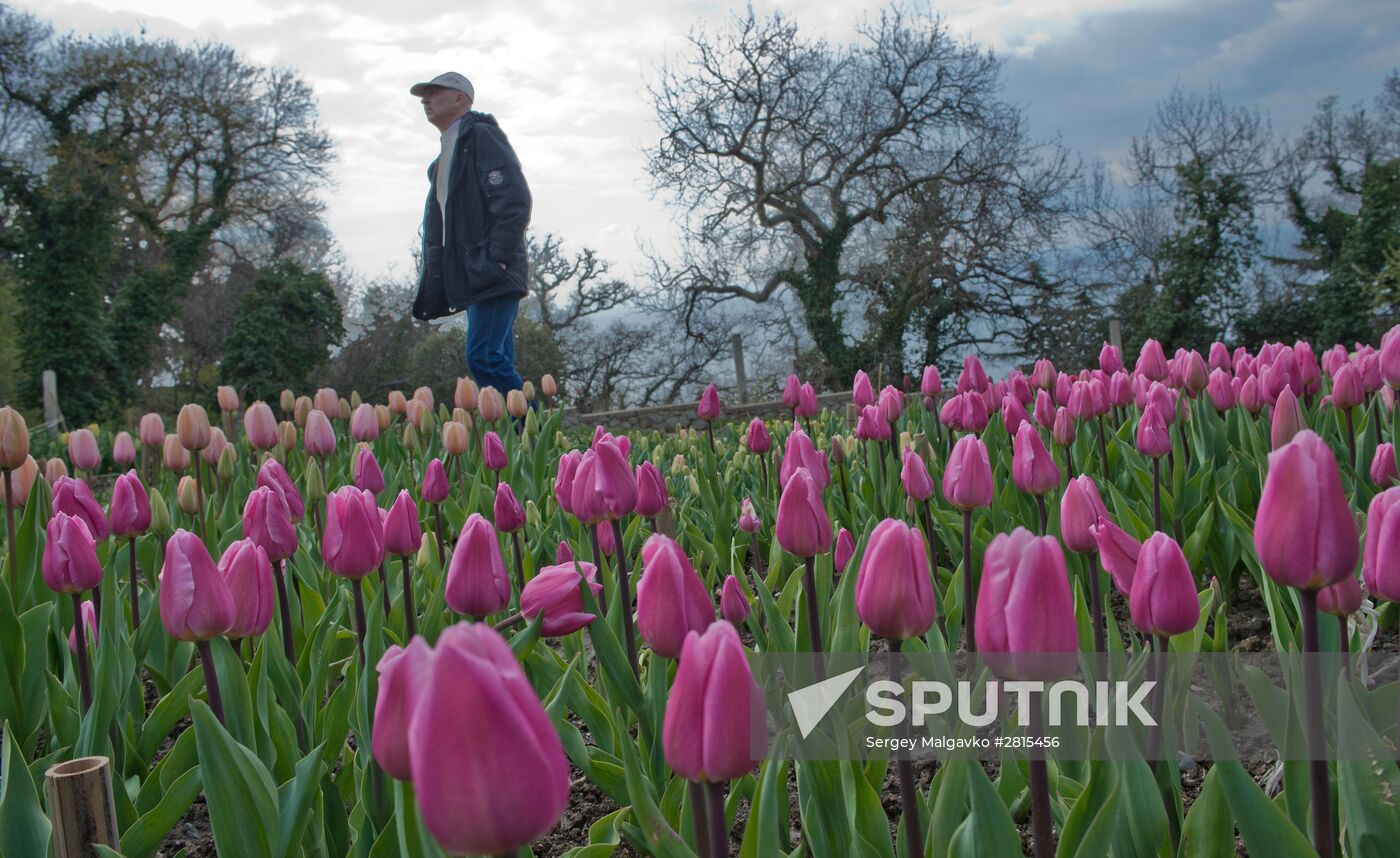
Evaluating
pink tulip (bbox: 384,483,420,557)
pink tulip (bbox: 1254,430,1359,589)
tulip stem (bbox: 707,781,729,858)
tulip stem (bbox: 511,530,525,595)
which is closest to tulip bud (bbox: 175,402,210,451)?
tulip stem (bbox: 511,530,525,595)

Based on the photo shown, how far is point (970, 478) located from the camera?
165 cm

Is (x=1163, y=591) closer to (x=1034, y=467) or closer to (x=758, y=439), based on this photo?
(x=1034, y=467)

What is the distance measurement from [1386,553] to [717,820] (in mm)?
678

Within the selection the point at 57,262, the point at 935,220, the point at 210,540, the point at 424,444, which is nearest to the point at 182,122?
the point at 57,262

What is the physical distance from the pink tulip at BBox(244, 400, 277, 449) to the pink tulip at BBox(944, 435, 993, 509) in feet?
9.68


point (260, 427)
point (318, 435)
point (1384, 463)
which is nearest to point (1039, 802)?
point (1384, 463)

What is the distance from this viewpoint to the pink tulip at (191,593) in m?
1.23

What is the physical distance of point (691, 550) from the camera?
3070mm

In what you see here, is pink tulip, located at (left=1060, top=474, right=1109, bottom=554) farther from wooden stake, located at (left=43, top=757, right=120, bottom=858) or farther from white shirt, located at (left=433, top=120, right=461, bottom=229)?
white shirt, located at (left=433, top=120, right=461, bottom=229)

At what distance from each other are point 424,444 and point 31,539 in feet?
10.00

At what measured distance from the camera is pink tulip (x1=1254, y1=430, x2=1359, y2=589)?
2.65 ft

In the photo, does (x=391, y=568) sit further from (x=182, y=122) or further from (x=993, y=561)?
(x=182, y=122)

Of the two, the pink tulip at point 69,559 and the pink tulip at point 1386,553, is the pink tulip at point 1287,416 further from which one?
the pink tulip at point 69,559

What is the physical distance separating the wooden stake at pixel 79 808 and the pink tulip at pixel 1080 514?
125 cm
